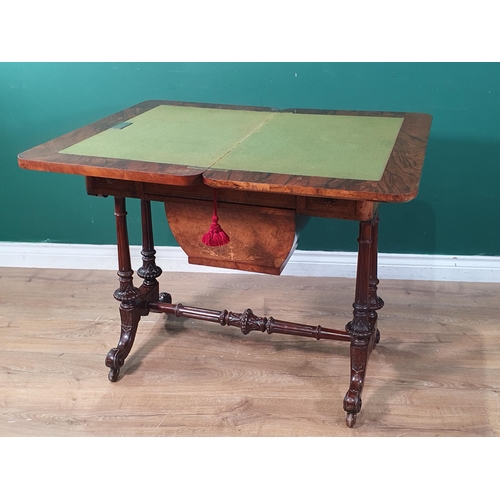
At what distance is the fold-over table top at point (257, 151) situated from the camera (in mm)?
1902

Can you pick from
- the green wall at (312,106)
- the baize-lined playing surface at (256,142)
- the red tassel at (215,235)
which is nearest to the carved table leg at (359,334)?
the baize-lined playing surface at (256,142)


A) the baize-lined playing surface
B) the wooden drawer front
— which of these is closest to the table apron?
the wooden drawer front

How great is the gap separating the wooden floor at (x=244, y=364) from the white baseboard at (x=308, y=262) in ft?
0.21

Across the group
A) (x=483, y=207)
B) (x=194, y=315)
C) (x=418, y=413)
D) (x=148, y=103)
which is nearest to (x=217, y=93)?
(x=148, y=103)

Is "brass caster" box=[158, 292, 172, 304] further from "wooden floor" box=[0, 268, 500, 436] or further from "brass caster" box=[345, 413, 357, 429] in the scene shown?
"brass caster" box=[345, 413, 357, 429]

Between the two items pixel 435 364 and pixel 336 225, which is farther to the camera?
pixel 336 225

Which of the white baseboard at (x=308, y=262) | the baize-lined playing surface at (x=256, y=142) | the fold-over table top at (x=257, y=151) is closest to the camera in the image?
the fold-over table top at (x=257, y=151)

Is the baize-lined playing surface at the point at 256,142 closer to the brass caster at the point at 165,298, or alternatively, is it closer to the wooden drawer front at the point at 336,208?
the wooden drawer front at the point at 336,208

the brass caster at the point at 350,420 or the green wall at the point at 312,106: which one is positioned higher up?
the green wall at the point at 312,106

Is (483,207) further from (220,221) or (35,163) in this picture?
(35,163)

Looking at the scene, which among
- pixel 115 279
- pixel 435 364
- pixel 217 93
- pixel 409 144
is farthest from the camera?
pixel 115 279

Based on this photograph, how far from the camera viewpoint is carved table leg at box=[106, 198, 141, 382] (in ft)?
8.16

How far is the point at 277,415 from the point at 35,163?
1196 mm

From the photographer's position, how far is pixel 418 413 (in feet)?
7.83
